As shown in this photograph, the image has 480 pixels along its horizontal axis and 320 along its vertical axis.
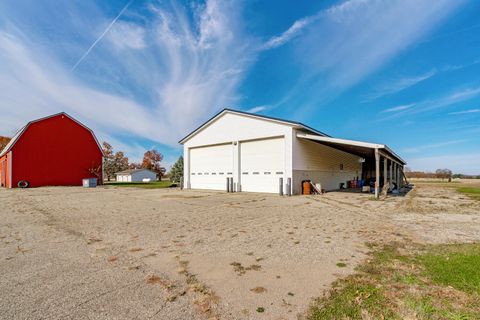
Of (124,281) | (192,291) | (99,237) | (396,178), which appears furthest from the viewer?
(396,178)

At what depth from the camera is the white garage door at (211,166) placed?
1895 centimetres

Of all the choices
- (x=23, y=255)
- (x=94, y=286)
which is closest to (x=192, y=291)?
(x=94, y=286)

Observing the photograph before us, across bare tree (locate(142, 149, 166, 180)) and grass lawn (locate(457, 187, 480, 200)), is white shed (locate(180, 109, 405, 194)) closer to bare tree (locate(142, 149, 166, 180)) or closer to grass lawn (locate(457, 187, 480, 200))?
grass lawn (locate(457, 187, 480, 200))

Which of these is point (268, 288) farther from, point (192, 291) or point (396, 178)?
point (396, 178)

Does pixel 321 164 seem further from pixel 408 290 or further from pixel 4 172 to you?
pixel 4 172

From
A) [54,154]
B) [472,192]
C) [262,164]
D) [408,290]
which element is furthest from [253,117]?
[54,154]

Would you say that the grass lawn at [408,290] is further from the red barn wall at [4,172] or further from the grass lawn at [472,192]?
the red barn wall at [4,172]

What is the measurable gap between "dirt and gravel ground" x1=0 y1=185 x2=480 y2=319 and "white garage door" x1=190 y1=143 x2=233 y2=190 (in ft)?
37.3

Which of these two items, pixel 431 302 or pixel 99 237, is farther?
pixel 99 237

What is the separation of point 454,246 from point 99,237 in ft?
24.4

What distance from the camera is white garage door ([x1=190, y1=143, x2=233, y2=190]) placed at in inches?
746

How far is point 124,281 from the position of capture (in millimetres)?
3221

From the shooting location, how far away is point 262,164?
16734mm

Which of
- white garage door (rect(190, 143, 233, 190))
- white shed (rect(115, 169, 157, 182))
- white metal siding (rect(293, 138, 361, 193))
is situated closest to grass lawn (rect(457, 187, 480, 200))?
white metal siding (rect(293, 138, 361, 193))
